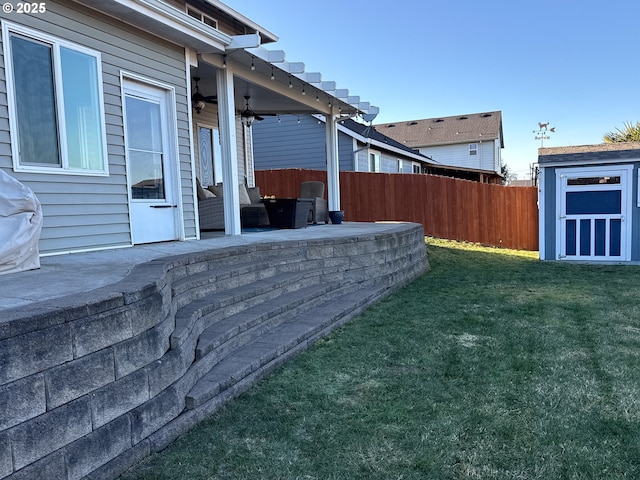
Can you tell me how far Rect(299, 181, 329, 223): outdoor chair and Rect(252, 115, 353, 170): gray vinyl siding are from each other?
16.2ft

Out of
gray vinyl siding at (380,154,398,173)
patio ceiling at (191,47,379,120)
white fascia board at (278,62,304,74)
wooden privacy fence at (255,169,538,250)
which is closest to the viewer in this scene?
patio ceiling at (191,47,379,120)

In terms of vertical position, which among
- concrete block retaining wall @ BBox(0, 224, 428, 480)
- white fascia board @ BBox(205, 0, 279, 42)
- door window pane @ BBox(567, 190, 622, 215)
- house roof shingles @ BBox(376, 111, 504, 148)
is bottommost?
concrete block retaining wall @ BBox(0, 224, 428, 480)

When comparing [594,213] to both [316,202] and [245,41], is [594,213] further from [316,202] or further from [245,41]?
[245,41]

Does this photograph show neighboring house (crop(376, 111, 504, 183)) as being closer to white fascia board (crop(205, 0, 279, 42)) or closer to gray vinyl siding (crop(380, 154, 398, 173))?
gray vinyl siding (crop(380, 154, 398, 173))

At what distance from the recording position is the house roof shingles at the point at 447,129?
27598 mm

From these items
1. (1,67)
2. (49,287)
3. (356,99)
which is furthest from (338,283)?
(356,99)

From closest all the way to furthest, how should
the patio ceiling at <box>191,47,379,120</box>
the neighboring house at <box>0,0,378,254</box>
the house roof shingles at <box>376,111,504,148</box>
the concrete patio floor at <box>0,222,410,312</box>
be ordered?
the concrete patio floor at <box>0,222,410,312</box>, the neighboring house at <box>0,0,378,254</box>, the patio ceiling at <box>191,47,379,120</box>, the house roof shingles at <box>376,111,504,148</box>

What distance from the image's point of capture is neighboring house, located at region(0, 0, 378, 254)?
4199 millimetres

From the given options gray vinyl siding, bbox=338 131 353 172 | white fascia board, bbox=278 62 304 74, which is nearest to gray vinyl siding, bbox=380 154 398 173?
gray vinyl siding, bbox=338 131 353 172

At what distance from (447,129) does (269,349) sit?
91.0 ft

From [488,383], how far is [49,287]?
2781mm

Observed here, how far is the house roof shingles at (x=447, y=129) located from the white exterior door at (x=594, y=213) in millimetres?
19375

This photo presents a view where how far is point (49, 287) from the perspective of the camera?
2816 mm

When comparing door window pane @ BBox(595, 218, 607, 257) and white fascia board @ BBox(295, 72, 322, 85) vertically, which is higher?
white fascia board @ BBox(295, 72, 322, 85)
